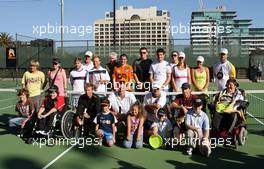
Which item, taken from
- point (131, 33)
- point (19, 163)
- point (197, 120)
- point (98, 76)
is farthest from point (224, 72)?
point (131, 33)

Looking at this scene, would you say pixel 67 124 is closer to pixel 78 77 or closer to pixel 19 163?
pixel 78 77

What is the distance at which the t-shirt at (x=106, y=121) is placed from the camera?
7781 mm

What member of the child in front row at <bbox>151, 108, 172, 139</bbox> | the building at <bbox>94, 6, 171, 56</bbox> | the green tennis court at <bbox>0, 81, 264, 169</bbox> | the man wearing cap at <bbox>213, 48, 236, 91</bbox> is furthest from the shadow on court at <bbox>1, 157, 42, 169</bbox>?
the building at <bbox>94, 6, 171, 56</bbox>

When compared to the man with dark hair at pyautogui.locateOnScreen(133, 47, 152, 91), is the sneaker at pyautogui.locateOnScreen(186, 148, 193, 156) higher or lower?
lower

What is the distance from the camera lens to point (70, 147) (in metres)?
7.60

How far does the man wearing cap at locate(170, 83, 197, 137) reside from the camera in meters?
7.52

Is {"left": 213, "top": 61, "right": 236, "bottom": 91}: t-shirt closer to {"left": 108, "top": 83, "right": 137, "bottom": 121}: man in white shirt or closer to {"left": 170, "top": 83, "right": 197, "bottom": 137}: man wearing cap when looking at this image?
{"left": 170, "top": 83, "right": 197, "bottom": 137}: man wearing cap

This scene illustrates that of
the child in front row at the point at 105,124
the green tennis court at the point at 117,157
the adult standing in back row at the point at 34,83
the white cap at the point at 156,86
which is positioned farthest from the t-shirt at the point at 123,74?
the adult standing in back row at the point at 34,83

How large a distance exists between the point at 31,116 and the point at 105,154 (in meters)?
2.12

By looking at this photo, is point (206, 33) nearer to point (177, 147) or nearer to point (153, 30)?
point (153, 30)

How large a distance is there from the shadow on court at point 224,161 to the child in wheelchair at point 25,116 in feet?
10.6

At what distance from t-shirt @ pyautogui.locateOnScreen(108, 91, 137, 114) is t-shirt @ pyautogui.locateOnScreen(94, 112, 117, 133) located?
324 millimetres

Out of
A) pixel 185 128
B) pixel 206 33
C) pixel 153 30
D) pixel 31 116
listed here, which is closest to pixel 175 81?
pixel 185 128

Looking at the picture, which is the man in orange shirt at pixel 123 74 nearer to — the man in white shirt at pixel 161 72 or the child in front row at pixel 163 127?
the man in white shirt at pixel 161 72
